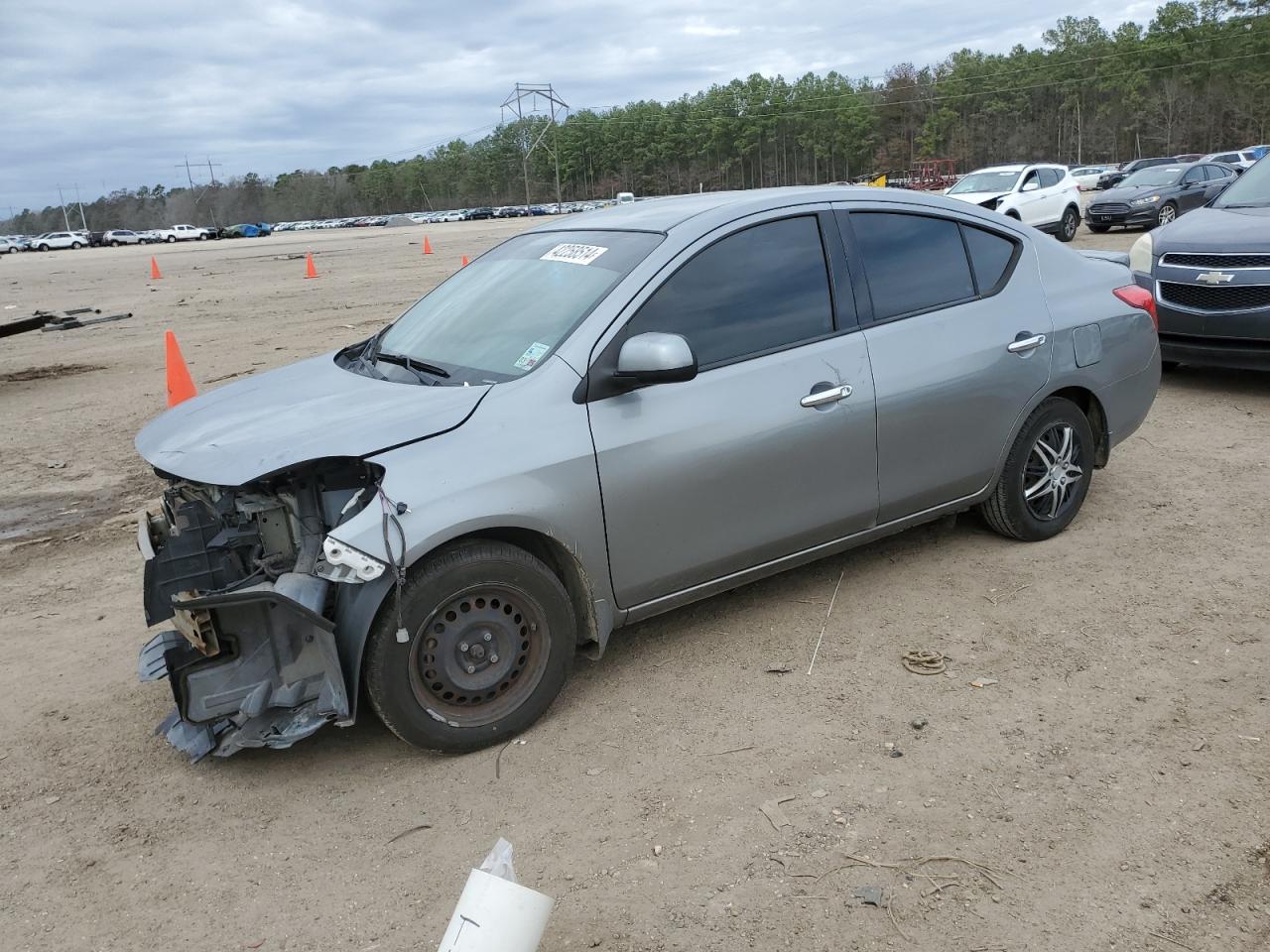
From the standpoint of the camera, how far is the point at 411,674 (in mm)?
3305

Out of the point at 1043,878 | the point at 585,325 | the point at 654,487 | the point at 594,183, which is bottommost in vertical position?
the point at 1043,878

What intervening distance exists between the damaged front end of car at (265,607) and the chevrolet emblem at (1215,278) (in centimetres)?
699

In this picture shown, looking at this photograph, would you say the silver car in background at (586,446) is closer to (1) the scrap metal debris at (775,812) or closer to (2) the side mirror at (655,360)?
(2) the side mirror at (655,360)

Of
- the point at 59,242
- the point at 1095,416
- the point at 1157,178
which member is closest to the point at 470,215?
the point at 59,242

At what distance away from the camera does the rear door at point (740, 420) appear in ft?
12.0

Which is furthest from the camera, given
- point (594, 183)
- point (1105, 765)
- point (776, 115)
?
point (594, 183)

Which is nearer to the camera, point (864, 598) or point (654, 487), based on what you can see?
point (654, 487)

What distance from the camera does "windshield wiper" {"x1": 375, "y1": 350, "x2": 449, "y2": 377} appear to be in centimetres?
391

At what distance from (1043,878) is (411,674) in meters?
1.99

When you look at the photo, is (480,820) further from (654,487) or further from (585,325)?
(585,325)

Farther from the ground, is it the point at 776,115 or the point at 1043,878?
the point at 776,115

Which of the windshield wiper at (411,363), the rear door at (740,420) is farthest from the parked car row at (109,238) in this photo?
the rear door at (740,420)

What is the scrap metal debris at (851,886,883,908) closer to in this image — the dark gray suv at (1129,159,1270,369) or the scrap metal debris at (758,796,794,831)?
the scrap metal debris at (758,796,794,831)

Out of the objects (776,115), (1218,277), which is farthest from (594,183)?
(1218,277)
